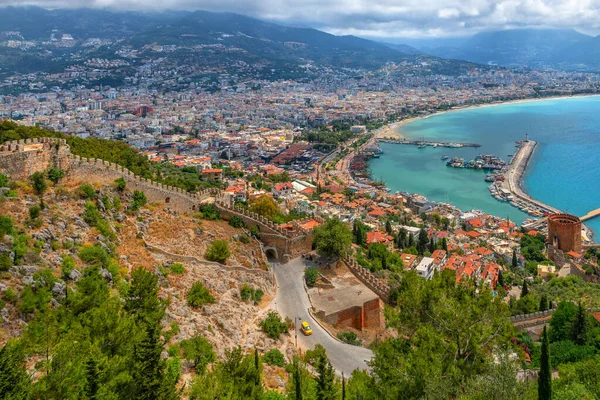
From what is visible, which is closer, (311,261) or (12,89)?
(311,261)

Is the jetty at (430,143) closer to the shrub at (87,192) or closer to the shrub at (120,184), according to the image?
the shrub at (120,184)

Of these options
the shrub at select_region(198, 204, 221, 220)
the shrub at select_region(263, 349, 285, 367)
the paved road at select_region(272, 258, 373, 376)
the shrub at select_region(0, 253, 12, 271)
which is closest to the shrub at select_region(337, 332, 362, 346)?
the paved road at select_region(272, 258, 373, 376)

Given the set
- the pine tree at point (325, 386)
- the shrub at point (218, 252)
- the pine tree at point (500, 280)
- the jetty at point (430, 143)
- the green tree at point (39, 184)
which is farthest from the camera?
the jetty at point (430, 143)

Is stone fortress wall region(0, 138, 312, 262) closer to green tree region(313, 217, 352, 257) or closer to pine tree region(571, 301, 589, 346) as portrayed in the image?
green tree region(313, 217, 352, 257)

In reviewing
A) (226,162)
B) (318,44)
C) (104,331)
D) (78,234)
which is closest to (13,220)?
(78,234)

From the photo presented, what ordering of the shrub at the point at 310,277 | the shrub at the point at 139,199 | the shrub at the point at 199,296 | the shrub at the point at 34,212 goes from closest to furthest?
the shrub at the point at 34,212 → the shrub at the point at 199,296 → the shrub at the point at 139,199 → the shrub at the point at 310,277

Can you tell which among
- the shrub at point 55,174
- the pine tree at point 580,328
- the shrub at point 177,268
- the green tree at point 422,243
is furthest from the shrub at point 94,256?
the green tree at point 422,243

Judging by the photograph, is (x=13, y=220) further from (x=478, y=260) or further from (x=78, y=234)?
(x=478, y=260)
